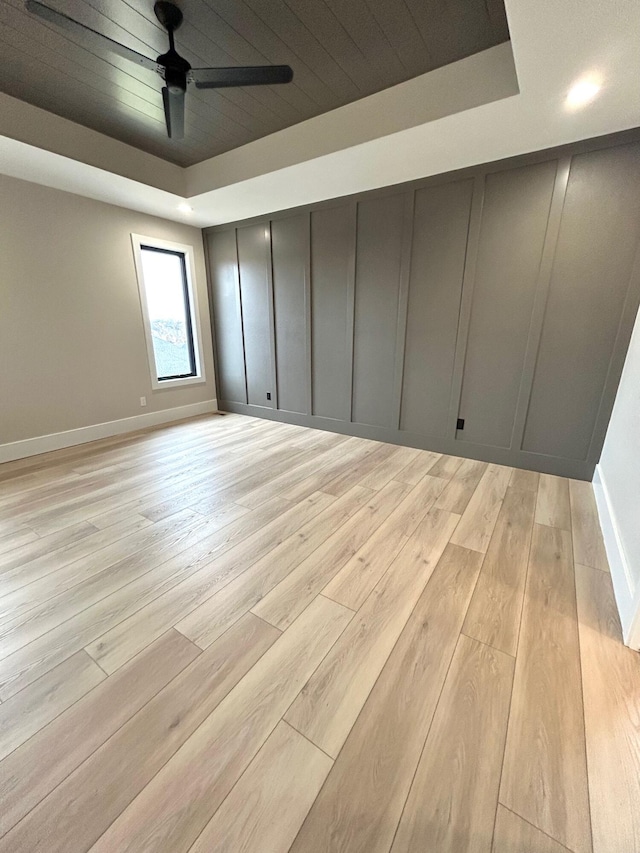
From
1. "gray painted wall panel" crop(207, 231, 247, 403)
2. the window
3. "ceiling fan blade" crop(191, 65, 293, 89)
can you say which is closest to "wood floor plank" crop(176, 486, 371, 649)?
"ceiling fan blade" crop(191, 65, 293, 89)

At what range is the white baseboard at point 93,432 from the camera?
128 inches

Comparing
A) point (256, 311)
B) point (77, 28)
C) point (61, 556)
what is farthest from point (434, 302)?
point (61, 556)

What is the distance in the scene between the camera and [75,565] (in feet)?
5.91

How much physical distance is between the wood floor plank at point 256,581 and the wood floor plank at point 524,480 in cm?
142

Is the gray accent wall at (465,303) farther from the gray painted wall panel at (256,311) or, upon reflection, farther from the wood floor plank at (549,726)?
the wood floor plank at (549,726)

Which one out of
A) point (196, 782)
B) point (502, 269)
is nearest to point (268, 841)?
point (196, 782)

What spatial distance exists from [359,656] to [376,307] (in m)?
3.11

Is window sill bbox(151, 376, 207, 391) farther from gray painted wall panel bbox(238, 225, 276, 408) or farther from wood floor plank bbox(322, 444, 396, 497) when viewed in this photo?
wood floor plank bbox(322, 444, 396, 497)

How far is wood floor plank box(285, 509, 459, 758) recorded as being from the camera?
108 cm

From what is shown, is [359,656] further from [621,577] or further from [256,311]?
[256,311]

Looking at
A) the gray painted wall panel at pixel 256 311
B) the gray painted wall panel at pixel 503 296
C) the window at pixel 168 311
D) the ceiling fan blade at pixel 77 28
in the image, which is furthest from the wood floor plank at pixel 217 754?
the window at pixel 168 311

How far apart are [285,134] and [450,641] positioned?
3.64 meters

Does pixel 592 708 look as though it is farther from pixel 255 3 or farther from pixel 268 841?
pixel 255 3

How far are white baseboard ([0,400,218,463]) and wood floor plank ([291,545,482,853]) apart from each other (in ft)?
12.5
